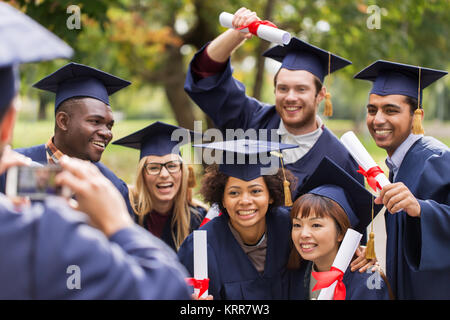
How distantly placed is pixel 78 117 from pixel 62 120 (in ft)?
0.42

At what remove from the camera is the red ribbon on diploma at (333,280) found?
2.62 m

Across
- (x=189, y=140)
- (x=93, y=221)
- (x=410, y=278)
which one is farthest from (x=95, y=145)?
(x=410, y=278)

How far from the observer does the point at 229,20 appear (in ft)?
12.2

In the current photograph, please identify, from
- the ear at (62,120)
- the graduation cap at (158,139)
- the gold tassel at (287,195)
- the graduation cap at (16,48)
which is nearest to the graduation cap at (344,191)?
the gold tassel at (287,195)

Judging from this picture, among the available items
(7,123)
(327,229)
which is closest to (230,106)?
(327,229)

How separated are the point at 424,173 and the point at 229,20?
5.73 ft

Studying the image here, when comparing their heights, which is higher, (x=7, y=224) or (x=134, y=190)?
(x=134, y=190)

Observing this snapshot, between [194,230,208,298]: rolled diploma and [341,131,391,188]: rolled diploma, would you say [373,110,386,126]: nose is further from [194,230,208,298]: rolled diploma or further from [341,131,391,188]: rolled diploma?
[194,230,208,298]: rolled diploma

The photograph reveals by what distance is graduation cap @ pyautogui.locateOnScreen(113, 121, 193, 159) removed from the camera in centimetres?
381

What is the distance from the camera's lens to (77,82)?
3602mm

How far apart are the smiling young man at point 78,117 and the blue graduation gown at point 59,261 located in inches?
79.8

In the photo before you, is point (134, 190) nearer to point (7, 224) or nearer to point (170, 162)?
point (170, 162)

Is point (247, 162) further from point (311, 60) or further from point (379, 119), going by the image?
point (311, 60)

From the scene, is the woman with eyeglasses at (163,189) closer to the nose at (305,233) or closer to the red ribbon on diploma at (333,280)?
the nose at (305,233)
